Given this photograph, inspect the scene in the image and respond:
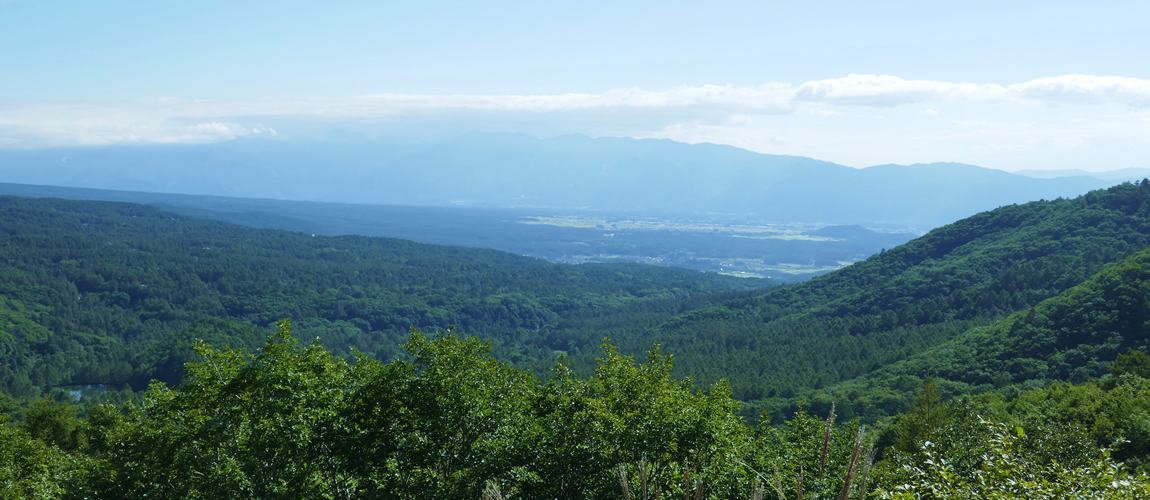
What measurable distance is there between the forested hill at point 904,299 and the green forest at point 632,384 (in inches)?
23.7

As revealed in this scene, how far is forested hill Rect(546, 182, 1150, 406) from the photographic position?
9219 centimetres

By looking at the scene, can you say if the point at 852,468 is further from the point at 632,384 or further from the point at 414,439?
the point at 632,384

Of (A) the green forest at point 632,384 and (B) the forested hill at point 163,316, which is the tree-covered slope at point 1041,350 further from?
(B) the forested hill at point 163,316

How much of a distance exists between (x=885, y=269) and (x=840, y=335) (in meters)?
33.6

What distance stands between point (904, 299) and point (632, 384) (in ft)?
356

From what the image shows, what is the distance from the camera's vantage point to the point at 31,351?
438ft

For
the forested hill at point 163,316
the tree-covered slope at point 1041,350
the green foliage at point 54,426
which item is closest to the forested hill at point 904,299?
the tree-covered slope at point 1041,350

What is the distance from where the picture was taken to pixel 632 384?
74.7 ft

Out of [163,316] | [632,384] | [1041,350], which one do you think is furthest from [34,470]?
[163,316]

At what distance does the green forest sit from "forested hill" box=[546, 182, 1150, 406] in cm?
60

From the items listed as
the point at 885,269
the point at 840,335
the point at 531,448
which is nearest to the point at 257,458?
the point at 531,448

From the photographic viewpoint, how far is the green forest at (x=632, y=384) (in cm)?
1950

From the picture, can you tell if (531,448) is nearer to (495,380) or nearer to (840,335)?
(495,380)

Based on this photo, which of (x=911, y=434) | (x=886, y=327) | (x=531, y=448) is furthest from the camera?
(x=886, y=327)
